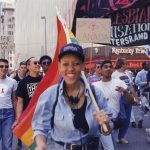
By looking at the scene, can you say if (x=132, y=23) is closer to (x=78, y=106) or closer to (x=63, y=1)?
(x=78, y=106)

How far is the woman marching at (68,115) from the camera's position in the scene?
3.09 metres

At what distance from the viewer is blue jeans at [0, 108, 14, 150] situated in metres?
6.94

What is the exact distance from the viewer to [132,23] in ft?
21.2

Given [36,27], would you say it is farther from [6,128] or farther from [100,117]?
[100,117]

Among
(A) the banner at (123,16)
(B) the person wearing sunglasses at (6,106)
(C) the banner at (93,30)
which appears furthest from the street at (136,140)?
(C) the banner at (93,30)

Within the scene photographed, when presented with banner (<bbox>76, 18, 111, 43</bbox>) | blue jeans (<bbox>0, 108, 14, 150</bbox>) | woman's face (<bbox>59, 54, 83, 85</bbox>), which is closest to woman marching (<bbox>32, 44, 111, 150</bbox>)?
woman's face (<bbox>59, 54, 83, 85</bbox>)

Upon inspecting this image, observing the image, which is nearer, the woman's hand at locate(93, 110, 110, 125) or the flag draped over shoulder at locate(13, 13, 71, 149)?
the woman's hand at locate(93, 110, 110, 125)

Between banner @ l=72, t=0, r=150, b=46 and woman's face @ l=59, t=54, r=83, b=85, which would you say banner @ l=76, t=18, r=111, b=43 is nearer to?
banner @ l=72, t=0, r=150, b=46

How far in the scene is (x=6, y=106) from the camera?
703 cm

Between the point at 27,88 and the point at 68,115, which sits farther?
the point at 27,88

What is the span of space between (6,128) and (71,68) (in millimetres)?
4039

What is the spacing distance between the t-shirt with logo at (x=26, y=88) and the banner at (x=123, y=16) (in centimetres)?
95

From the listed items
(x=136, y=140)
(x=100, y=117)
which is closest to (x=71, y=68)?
(x=100, y=117)

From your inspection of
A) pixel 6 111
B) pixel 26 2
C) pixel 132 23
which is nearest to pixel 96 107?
pixel 132 23
